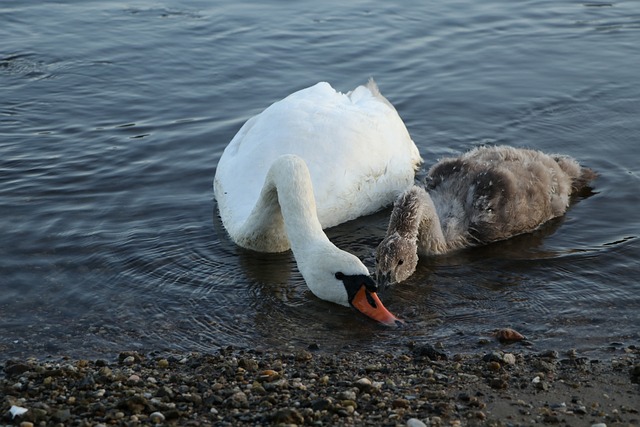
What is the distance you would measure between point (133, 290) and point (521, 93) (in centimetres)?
637

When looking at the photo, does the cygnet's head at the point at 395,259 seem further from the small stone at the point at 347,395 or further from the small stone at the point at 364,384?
the small stone at the point at 347,395

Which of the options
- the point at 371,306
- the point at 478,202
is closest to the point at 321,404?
the point at 371,306

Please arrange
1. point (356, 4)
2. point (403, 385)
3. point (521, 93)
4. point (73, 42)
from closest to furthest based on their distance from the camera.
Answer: point (403, 385) → point (521, 93) → point (73, 42) → point (356, 4)

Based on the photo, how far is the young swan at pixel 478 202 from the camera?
817 cm

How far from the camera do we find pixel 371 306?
23.1 feet

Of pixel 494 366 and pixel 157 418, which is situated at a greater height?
pixel 157 418

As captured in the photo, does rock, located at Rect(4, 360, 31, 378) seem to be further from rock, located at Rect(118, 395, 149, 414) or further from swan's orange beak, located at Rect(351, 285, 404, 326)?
swan's orange beak, located at Rect(351, 285, 404, 326)

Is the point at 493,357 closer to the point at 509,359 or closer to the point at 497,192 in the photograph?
the point at 509,359

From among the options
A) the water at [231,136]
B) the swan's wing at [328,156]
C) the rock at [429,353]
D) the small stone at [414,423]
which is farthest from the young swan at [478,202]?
the small stone at [414,423]

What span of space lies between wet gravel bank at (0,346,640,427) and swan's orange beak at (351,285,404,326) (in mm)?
387

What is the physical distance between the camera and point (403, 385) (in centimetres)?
587

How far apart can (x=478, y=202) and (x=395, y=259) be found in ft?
4.47

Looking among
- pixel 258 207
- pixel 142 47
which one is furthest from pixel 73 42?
pixel 258 207

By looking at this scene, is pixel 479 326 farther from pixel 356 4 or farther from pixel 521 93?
pixel 356 4
